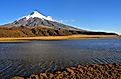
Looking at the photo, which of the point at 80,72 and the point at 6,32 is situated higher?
the point at 80,72

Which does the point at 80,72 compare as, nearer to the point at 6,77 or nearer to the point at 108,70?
the point at 108,70

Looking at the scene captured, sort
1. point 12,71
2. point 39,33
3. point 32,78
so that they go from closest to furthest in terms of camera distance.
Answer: point 32,78 < point 12,71 < point 39,33

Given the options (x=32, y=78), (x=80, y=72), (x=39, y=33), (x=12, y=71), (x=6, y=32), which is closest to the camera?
(x=32, y=78)

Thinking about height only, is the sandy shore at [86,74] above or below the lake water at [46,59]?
above

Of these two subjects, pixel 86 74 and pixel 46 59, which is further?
pixel 46 59

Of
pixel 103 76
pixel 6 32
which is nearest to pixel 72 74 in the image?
pixel 103 76

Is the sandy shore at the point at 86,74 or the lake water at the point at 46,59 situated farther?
the lake water at the point at 46,59

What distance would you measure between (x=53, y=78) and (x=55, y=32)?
173m

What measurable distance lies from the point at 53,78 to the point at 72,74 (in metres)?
1.37

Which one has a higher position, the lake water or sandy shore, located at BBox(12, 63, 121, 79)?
sandy shore, located at BBox(12, 63, 121, 79)

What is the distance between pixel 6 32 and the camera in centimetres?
14462

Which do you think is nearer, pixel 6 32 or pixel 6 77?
pixel 6 77

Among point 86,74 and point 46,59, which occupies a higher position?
point 86,74

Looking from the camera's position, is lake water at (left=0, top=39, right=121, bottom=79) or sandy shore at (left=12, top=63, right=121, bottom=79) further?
lake water at (left=0, top=39, right=121, bottom=79)
